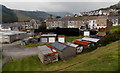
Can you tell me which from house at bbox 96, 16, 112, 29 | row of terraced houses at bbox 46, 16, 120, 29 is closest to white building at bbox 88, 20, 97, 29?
row of terraced houses at bbox 46, 16, 120, 29

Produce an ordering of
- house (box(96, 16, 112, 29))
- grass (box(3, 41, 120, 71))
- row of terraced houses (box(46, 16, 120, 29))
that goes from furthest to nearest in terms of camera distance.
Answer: row of terraced houses (box(46, 16, 120, 29))
house (box(96, 16, 112, 29))
grass (box(3, 41, 120, 71))

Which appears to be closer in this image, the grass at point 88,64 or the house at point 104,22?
the grass at point 88,64

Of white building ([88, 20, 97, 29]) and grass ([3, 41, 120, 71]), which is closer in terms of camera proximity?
grass ([3, 41, 120, 71])

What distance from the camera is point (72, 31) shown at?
48656mm

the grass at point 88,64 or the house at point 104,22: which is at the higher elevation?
the house at point 104,22

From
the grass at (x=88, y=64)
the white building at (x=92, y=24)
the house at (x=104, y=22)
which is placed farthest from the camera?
the white building at (x=92, y=24)

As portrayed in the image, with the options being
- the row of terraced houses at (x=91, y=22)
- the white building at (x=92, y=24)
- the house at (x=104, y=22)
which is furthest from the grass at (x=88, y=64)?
the white building at (x=92, y=24)

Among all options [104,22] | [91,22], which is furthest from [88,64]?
[91,22]

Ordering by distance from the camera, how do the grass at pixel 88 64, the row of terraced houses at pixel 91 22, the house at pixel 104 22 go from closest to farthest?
1. the grass at pixel 88 64
2. the house at pixel 104 22
3. the row of terraced houses at pixel 91 22

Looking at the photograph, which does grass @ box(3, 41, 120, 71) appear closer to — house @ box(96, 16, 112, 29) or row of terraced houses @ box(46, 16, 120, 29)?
house @ box(96, 16, 112, 29)

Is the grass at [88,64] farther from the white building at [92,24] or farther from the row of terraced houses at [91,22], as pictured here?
the white building at [92,24]

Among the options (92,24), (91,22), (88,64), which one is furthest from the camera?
(91,22)

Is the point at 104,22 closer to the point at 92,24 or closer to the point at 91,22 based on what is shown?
the point at 92,24

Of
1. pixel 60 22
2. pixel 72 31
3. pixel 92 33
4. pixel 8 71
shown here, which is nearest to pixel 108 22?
pixel 92 33
